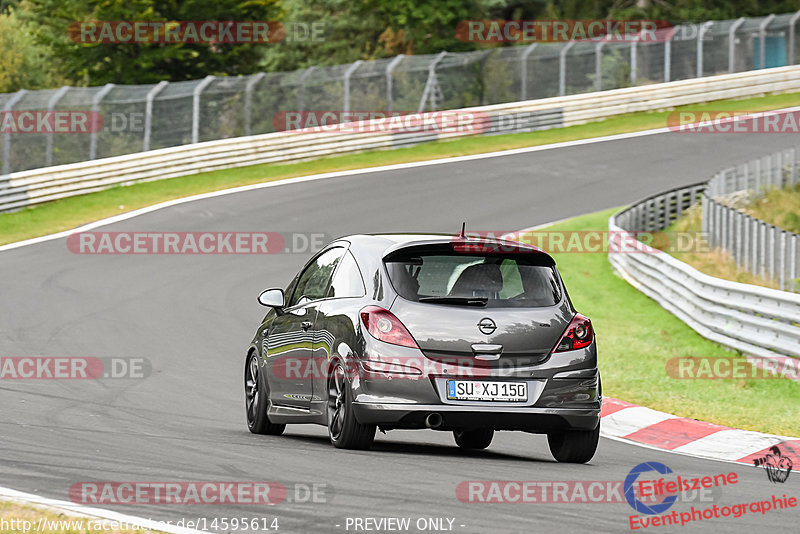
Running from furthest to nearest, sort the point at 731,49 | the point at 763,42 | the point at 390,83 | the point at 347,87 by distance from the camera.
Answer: the point at 763,42 < the point at 731,49 < the point at 390,83 < the point at 347,87

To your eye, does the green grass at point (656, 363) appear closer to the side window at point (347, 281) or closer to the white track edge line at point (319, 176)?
the side window at point (347, 281)

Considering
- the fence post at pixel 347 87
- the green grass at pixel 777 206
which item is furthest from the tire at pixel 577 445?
the fence post at pixel 347 87

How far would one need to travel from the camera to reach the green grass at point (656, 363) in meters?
11.9

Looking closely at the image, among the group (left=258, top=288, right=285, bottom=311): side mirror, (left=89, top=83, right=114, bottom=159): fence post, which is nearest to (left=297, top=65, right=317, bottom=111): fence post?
(left=89, top=83, right=114, bottom=159): fence post

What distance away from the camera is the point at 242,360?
48.8 feet

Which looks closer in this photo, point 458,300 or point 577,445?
point 458,300

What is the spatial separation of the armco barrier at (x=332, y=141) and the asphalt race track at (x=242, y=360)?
2.91m

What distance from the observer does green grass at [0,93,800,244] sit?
88.6 ft

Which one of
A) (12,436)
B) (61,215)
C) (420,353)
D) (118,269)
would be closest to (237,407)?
(12,436)

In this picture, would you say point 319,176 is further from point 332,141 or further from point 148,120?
point 148,120

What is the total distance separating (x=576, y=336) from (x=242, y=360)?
688cm

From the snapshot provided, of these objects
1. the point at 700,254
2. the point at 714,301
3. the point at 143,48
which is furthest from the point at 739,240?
the point at 143,48

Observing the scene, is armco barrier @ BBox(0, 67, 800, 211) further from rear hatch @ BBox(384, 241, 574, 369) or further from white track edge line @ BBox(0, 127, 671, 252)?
rear hatch @ BBox(384, 241, 574, 369)

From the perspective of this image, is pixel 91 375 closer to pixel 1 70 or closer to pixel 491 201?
pixel 491 201
